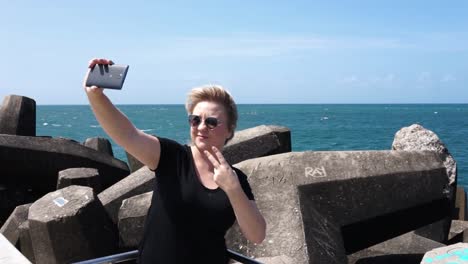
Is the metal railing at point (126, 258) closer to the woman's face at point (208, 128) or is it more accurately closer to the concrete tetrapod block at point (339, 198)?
the woman's face at point (208, 128)

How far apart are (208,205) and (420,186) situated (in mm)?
3164

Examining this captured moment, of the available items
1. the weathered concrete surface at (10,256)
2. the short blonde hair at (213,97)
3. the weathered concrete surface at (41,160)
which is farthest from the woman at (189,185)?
the weathered concrete surface at (41,160)

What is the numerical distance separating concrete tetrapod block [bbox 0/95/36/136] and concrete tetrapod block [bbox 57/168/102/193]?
9.14 ft

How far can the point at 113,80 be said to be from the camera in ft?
5.32

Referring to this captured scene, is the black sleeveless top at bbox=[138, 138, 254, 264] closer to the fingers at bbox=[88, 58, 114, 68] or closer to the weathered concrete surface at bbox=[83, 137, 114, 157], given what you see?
the fingers at bbox=[88, 58, 114, 68]

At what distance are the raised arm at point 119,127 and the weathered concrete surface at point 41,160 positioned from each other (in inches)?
224

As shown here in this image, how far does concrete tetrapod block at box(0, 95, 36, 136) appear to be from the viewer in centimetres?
803

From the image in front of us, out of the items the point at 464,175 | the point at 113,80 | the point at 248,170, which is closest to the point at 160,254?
the point at 113,80

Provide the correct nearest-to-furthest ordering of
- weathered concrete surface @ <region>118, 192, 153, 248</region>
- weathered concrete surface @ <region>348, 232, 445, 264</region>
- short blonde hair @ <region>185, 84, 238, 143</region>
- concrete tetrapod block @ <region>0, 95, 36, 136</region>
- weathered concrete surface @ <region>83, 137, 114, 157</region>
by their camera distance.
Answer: short blonde hair @ <region>185, 84, 238, 143</region>
weathered concrete surface @ <region>118, 192, 153, 248</region>
weathered concrete surface @ <region>348, 232, 445, 264</region>
concrete tetrapod block @ <region>0, 95, 36, 136</region>
weathered concrete surface @ <region>83, 137, 114, 157</region>

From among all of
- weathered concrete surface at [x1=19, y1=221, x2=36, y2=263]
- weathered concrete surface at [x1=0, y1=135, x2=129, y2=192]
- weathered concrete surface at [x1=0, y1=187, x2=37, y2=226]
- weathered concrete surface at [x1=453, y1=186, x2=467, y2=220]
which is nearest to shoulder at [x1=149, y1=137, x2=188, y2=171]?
weathered concrete surface at [x1=19, y1=221, x2=36, y2=263]

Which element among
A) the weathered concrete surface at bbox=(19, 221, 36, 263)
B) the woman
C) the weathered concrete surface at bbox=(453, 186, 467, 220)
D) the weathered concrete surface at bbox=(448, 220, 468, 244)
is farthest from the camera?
the weathered concrete surface at bbox=(453, 186, 467, 220)

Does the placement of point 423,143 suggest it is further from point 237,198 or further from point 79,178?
point 237,198

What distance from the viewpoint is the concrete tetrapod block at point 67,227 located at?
156 inches

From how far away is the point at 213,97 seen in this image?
6.05ft
